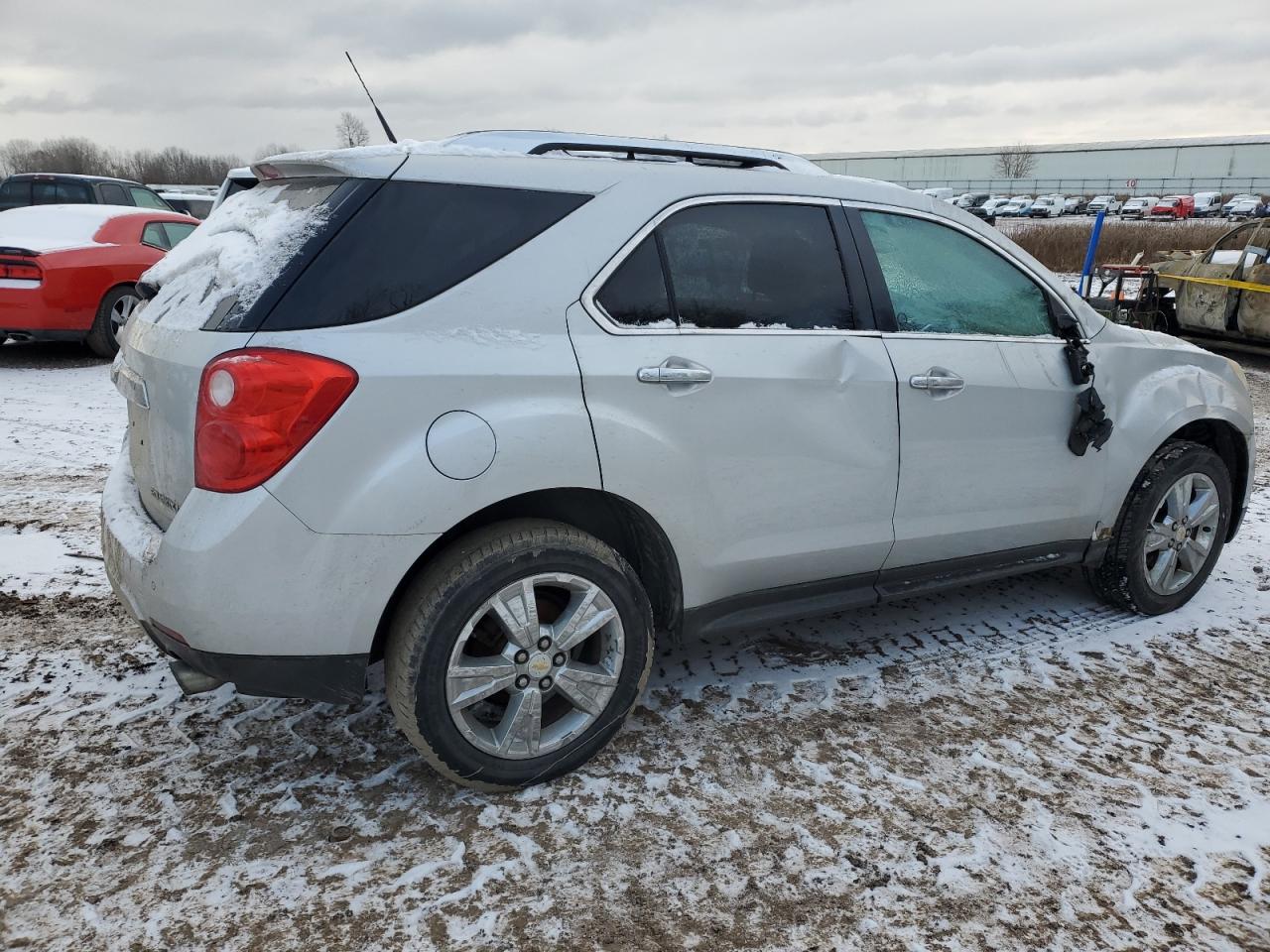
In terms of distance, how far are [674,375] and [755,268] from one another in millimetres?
551

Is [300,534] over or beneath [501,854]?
over

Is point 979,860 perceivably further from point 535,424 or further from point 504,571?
point 535,424

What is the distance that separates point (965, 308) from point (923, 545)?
906mm

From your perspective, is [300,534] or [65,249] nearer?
[300,534]

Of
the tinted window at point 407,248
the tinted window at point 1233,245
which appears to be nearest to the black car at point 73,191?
the tinted window at point 407,248

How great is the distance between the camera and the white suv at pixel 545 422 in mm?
2371

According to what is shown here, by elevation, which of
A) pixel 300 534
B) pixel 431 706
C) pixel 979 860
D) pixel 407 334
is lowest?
pixel 979 860


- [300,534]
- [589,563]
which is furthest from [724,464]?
[300,534]

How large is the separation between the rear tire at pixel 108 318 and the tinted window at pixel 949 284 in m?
7.96

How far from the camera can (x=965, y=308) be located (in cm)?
352

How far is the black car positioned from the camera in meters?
12.0

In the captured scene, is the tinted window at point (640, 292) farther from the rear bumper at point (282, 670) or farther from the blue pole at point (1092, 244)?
the blue pole at point (1092, 244)

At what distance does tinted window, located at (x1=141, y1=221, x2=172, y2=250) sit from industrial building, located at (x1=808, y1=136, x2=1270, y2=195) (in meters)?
72.9

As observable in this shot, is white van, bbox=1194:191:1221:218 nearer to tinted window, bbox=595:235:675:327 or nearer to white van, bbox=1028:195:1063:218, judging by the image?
white van, bbox=1028:195:1063:218
